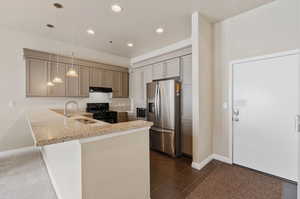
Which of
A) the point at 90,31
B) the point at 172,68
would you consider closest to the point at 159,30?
the point at 172,68

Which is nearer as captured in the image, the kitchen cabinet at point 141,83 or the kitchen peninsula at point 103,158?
the kitchen peninsula at point 103,158

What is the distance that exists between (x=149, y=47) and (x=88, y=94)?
2.40 metres

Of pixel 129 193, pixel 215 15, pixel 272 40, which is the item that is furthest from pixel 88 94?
pixel 272 40

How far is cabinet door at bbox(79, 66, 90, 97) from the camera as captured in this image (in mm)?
4105

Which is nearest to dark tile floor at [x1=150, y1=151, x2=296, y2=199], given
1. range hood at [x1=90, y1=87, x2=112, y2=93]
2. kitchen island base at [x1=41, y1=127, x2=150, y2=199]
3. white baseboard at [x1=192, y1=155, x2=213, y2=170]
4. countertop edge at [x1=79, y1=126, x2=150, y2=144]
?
white baseboard at [x1=192, y1=155, x2=213, y2=170]

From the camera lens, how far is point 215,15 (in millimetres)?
2711

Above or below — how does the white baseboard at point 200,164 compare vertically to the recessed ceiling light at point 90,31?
below

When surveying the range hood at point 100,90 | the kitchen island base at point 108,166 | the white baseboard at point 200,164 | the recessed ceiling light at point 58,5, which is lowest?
the white baseboard at point 200,164

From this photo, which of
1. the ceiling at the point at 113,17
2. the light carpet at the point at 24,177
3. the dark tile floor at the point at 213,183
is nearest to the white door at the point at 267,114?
the dark tile floor at the point at 213,183

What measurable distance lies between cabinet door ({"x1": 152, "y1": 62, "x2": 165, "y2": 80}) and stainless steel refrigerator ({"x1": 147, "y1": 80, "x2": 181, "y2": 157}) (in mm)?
534

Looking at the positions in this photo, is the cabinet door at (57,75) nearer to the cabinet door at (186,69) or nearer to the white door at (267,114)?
the cabinet door at (186,69)

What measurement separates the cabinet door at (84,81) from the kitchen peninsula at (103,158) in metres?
2.90

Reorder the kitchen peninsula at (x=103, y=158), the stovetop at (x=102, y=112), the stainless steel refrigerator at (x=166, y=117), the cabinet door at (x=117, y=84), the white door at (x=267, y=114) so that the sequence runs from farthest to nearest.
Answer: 1. the cabinet door at (x=117, y=84)
2. the stovetop at (x=102, y=112)
3. the stainless steel refrigerator at (x=166, y=117)
4. the white door at (x=267, y=114)
5. the kitchen peninsula at (x=103, y=158)

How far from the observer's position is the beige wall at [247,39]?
2.20m
